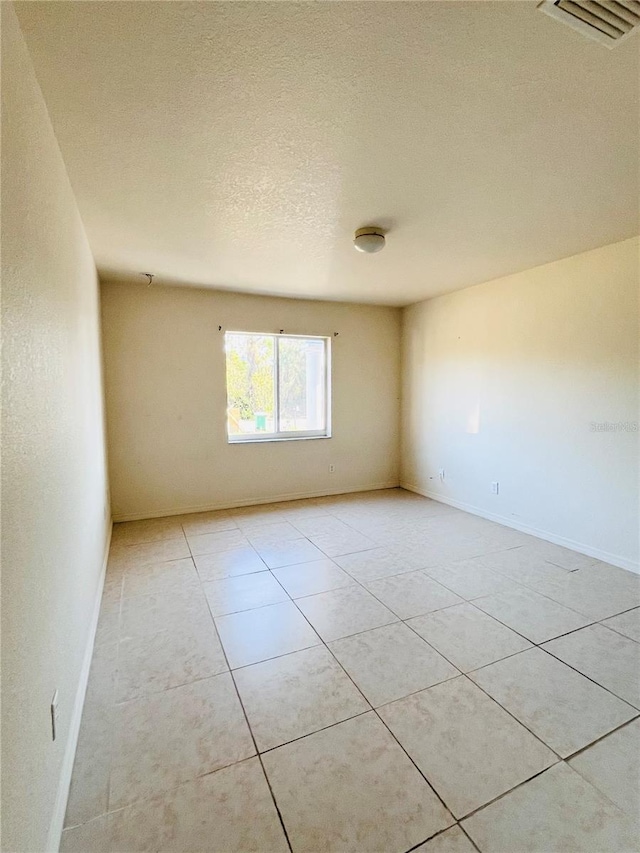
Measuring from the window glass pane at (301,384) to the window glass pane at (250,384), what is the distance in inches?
5.6

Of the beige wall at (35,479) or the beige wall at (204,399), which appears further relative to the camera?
the beige wall at (204,399)

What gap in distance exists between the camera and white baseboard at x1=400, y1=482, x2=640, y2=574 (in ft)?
9.50

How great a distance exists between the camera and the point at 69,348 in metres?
1.84

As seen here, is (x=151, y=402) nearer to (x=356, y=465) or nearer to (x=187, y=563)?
(x=187, y=563)

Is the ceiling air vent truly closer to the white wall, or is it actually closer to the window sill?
the white wall

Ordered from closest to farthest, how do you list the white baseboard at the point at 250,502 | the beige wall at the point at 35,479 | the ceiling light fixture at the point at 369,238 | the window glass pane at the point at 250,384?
the beige wall at the point at 35,479 < the ceiling light fixture at the point at 369,238 < the white baseboard at the point at 250,502 < the window glass pane at the point at 250,384

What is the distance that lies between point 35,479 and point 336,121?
1.66m

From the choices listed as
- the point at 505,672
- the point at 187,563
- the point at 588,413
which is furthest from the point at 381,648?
the point at 588,413

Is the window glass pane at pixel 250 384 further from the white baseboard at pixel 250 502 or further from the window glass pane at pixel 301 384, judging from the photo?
the white baseboard at pixel 250 502

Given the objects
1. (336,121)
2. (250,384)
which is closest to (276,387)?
(250,384)

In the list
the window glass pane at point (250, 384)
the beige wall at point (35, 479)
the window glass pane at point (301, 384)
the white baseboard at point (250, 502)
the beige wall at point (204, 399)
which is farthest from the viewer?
the window glass pane at point (301, 384)

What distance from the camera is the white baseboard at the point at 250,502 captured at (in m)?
4.04

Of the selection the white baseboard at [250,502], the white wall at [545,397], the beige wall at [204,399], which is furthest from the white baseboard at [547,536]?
the beige wall at [204,399]

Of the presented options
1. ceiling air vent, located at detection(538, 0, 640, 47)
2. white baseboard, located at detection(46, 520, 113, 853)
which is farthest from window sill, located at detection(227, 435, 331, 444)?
ceiling air vent, located at detection(538, 0, 640, 47)
